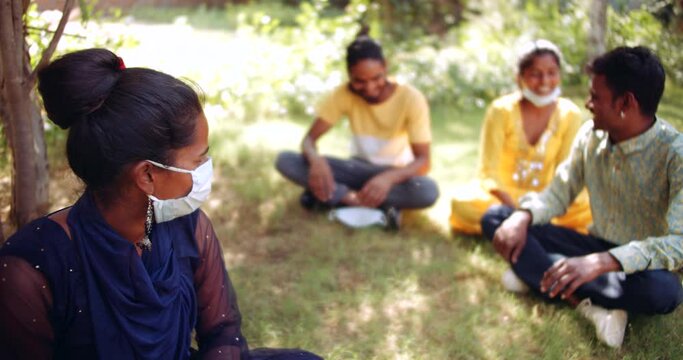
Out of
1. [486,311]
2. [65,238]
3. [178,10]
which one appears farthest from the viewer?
[178,10]

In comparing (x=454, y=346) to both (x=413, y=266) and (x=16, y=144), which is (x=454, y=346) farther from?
(x=16, y=144)

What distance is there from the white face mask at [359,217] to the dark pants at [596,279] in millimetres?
719

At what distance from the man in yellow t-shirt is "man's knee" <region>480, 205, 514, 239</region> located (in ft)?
2.03

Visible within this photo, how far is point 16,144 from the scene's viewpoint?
8.50ft

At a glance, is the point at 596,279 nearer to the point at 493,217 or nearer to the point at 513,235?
→ the point at 513,235

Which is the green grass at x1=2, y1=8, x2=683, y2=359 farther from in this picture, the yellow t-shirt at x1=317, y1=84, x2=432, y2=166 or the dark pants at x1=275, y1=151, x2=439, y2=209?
the yellow t-shirt at x1=317, y1=84, x2=432, y2=166

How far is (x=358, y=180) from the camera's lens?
13.6 ft

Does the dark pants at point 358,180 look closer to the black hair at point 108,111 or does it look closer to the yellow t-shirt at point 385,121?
the yellow t-shirt at point 385,121

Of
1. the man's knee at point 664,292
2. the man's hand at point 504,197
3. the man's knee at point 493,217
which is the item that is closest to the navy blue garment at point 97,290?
the man's knee at point 664,292

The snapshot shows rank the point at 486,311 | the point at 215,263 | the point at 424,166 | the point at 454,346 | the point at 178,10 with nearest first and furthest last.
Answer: the point at 215,263, the point at 454,346, the point at 486,311, the point at 424,166, the point at 178,10

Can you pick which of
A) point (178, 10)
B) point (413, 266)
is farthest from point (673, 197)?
point (178, 10)

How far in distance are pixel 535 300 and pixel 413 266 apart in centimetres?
66

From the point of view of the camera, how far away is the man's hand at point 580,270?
246 cm

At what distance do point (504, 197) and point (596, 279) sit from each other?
36.5 inches
